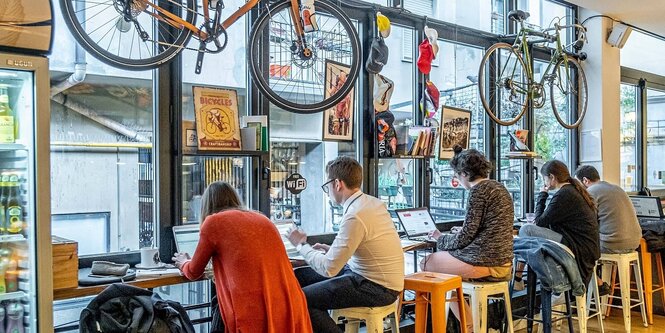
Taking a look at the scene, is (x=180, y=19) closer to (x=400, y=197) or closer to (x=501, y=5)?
(x=400, y=197)

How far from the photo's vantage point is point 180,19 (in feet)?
9.11

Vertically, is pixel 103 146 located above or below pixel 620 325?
above

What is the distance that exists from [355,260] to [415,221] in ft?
3.77

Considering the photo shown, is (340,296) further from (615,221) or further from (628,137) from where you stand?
(628,137)

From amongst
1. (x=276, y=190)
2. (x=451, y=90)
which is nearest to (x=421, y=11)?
(x=451, y=90)

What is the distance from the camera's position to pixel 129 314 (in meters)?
2.26

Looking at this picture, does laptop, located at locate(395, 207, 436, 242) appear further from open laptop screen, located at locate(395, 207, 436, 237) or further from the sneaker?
the sneaker

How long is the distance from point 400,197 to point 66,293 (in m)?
2.51

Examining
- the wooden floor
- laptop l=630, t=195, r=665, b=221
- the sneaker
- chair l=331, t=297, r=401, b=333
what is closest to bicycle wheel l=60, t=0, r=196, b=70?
chair l=331, t=297, r=401, b=333

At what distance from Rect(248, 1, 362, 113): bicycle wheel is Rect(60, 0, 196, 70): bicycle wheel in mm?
414

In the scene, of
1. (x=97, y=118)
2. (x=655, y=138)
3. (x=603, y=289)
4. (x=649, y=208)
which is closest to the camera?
(x=97, y=118)

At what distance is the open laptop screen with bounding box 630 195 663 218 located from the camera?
5.19 meters

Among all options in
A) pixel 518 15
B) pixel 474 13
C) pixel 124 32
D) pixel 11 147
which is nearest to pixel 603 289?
pixel 518 15

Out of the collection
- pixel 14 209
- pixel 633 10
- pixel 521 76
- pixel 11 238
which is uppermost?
pixel 633 10
